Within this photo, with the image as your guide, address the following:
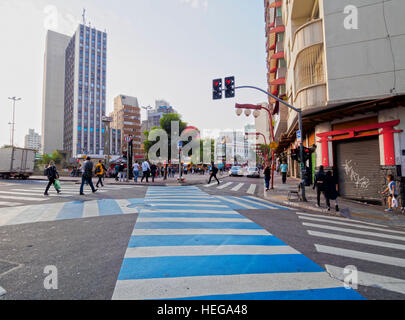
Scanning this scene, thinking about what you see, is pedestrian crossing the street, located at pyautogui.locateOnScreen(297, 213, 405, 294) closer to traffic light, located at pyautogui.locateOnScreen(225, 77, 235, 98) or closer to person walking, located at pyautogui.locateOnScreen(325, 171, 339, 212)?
person walking, located at pyautogui.locateOnScreen(325, 171, 339, 212)

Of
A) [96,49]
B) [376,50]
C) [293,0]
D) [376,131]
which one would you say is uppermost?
[96,49]

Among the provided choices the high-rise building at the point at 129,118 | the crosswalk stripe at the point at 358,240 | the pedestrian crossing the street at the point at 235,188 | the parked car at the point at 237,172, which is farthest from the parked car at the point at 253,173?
the high-rise building at the point at 129,118

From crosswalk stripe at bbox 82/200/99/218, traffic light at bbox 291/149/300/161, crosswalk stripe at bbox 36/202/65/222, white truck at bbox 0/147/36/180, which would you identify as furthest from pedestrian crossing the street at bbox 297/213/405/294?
white truck at bbox 0/147/36/180

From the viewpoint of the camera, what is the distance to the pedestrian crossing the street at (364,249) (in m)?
3.07

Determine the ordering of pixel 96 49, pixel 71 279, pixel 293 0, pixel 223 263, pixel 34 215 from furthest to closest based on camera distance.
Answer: pixel 96 49
pixel 293 0
pixel 34 215
pixel 223 263
pixel 71 279

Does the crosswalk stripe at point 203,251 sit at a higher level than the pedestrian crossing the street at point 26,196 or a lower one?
lower

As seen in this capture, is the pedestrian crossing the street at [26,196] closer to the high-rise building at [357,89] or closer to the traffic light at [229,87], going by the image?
the traffic light at [229,87]

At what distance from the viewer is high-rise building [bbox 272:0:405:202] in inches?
406

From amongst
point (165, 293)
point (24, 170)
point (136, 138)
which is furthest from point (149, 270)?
point (136, 138)

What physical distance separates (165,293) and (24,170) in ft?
94.9

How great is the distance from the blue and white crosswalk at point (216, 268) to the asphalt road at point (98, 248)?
0.26 m

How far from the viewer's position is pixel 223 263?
134 inches
